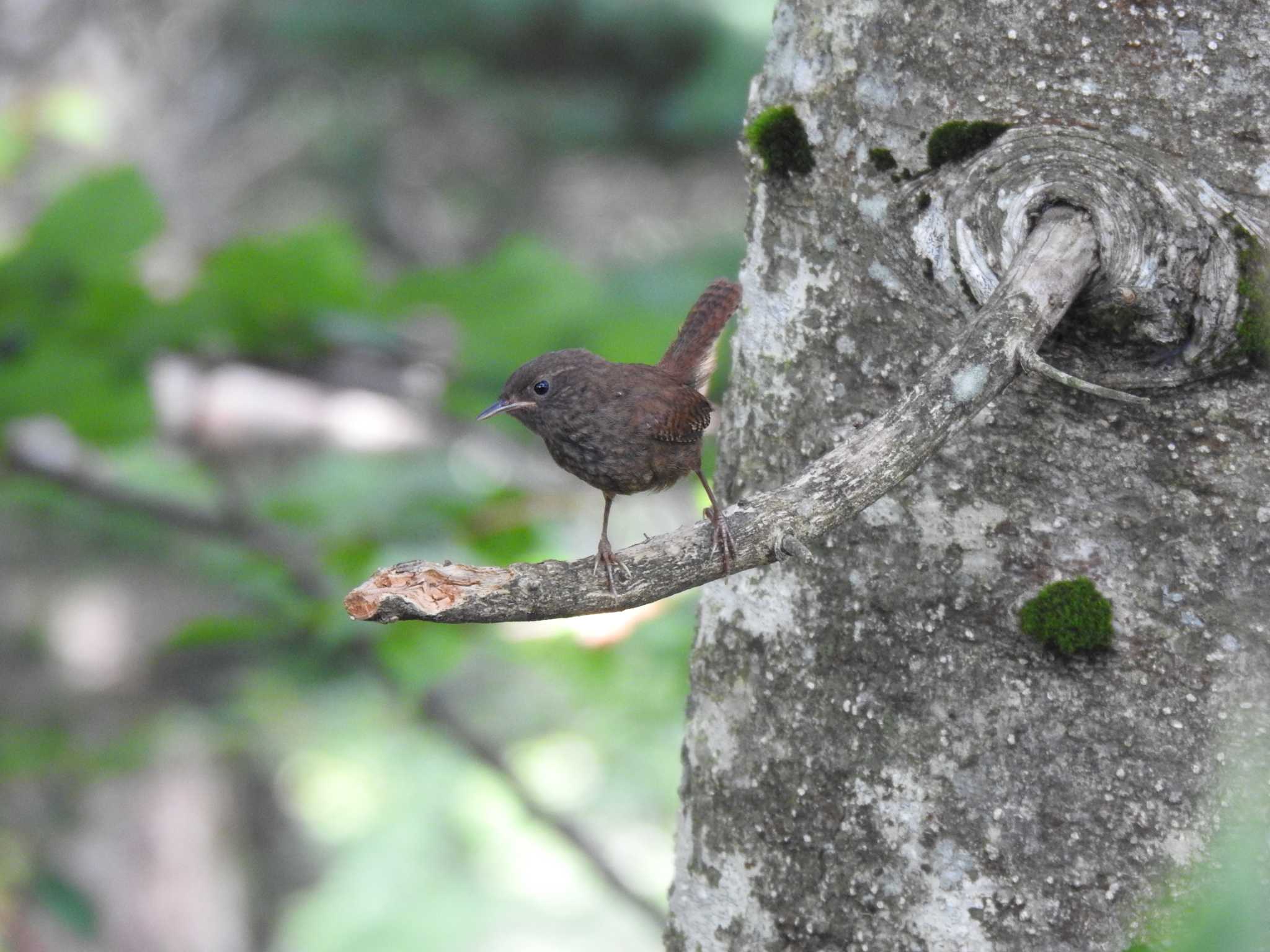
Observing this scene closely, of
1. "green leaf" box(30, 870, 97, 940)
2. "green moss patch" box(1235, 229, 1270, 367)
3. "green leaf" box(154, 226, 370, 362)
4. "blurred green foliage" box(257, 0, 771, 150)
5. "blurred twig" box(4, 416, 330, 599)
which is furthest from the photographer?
"blurred green foliage" box(257, 0, 771, 150)

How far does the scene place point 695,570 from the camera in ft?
3.55

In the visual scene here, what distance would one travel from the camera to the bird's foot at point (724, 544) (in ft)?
→ 3.43

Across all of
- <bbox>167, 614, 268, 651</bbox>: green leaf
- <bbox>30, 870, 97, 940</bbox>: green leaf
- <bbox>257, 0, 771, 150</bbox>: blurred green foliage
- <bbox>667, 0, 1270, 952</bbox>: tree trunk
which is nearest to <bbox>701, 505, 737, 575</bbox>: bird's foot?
<bbox>667, 0, 1270, 952</bbox>: tree trunk

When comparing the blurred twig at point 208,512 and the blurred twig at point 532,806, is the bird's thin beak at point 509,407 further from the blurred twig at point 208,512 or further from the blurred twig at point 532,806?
the blurred twig at point 532,806

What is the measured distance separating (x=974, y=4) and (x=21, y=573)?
6.68 m

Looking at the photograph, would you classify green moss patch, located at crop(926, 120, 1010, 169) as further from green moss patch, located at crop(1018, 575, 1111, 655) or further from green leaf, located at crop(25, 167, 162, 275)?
green leaf, located at crop(25, 167, 162, 275)

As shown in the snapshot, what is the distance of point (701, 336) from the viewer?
1905 mm

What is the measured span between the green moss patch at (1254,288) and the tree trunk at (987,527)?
0.06 feet

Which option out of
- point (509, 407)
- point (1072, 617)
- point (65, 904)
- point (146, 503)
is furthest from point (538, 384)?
point (65, 904)

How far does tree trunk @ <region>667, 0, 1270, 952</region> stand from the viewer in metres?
1.23

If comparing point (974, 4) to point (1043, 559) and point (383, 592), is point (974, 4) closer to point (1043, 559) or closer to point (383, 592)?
point (1043, 559)

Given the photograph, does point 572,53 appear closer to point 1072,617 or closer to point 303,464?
point 303,464

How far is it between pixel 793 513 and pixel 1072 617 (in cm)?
41

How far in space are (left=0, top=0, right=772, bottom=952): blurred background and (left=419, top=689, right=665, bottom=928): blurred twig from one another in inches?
0.6
